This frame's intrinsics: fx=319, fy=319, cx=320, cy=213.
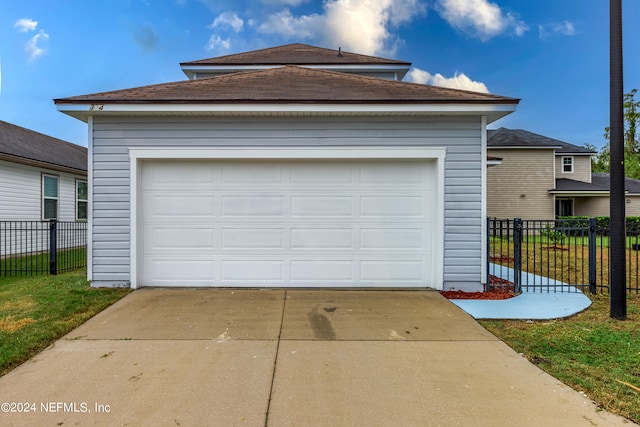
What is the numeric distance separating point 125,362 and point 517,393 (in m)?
3.60

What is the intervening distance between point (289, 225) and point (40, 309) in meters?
3.90

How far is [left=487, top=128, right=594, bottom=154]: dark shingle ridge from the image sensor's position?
63.6 feet

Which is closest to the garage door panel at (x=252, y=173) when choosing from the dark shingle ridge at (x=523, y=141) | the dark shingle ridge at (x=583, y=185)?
the dark shingle ridge at (x=523, y=141)

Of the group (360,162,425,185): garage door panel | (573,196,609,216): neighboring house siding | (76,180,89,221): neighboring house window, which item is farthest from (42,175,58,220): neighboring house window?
(573,196,609,216): neighboring house siding

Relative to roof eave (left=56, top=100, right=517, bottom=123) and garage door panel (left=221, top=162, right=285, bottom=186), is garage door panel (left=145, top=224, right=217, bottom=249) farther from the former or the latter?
roof eave (left=56, top=100, right=517, bottom=123)

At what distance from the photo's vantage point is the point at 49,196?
460 inches

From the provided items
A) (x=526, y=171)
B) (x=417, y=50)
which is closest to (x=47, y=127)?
(x=417, y=50)

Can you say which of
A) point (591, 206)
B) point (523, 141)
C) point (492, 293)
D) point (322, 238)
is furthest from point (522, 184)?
point (322, 238)

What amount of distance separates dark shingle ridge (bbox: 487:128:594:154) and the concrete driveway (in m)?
18.8

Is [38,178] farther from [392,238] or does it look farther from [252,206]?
[392,238]

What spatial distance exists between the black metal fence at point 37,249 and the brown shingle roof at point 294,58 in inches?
272

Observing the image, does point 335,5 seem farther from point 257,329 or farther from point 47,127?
point 47,127

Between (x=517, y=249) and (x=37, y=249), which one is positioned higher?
(x=517, y=249)

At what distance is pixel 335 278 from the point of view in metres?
5.84
